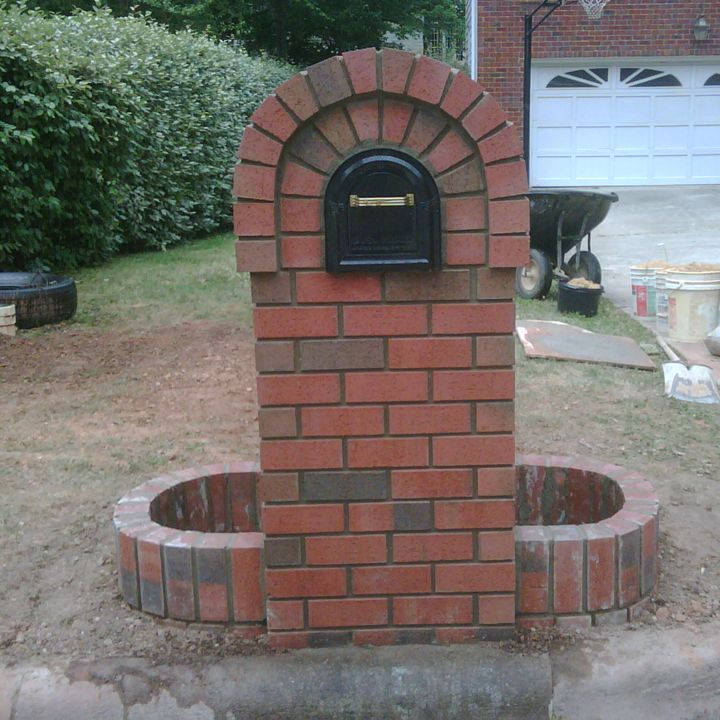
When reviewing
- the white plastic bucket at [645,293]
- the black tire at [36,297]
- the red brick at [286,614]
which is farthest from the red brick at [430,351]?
the white plastic bucket at [645,293]

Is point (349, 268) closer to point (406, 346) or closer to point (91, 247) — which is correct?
point (406, 346)

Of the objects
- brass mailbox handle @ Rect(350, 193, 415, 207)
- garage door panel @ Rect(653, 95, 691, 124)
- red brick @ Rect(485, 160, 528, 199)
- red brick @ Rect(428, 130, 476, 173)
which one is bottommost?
brass mailbox handle @ Rect(350, 193, 415, 207)

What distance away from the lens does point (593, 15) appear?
1786 centimetres

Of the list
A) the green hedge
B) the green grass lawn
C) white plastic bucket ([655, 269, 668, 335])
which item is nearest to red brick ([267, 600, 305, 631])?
the green grass lawn

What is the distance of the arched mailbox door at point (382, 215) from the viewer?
2.61 m

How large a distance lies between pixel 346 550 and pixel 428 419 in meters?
0.45

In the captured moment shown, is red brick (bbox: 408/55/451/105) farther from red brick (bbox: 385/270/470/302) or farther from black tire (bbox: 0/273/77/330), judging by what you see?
black tire (bbox: 0/273/77/330)

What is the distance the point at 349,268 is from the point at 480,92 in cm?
57

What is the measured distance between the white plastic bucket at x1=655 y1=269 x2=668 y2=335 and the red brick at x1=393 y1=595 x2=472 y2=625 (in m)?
5.69

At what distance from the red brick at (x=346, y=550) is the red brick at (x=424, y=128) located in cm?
110

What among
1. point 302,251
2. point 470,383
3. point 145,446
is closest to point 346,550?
point 470,383

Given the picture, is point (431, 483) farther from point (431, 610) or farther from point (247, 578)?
point (247, 578)

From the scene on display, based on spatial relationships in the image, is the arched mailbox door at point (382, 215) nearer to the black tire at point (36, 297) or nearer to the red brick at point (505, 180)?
the red brick at point (505, 180)

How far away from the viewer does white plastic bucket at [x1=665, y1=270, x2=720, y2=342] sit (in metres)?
7.72
